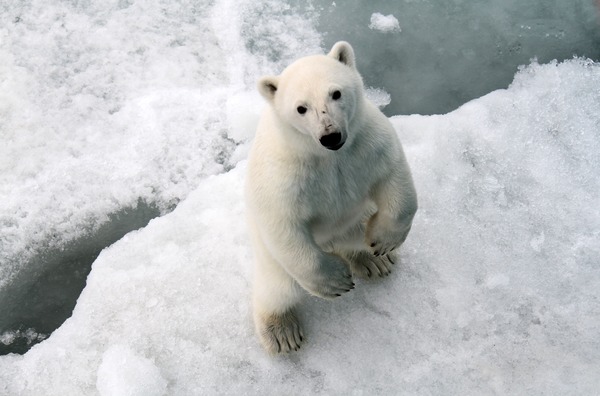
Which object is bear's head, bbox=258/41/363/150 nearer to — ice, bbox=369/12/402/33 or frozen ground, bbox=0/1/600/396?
frozen ground, bbox=0/1/600/396

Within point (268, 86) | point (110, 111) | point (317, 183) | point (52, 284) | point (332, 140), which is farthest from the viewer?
point (110, 111)

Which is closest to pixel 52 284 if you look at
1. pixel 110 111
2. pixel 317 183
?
pixel 110 111

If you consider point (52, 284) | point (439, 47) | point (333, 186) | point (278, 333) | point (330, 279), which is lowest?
point (52, 284)

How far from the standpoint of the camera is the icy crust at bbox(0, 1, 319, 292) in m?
3.46

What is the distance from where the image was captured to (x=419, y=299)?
118 inches

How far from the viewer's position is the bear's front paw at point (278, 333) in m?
2.88

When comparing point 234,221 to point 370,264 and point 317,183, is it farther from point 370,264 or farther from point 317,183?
point 317,183

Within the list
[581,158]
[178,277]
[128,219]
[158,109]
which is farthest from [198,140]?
[581,158]

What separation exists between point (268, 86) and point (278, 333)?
3.69 ft

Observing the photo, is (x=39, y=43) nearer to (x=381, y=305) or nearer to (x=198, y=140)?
(x=198, y=140)

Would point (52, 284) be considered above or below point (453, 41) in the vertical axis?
below

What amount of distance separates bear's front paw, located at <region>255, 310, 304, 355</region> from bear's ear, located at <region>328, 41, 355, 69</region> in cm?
117

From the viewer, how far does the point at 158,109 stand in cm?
380

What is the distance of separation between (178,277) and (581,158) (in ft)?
6.83
